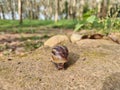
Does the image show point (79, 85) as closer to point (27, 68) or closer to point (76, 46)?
point (27, 68)

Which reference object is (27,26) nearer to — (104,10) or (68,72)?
(104,10)

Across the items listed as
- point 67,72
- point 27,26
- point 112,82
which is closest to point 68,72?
point 67,72

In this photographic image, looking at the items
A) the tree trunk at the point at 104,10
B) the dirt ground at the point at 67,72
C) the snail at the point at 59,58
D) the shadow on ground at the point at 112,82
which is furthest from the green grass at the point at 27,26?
the shadow on ground at the point at 112,82

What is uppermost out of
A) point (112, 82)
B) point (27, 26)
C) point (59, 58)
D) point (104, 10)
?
point (59, 58)

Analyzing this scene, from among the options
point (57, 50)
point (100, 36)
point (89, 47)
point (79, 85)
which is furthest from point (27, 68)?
point (100, 36)

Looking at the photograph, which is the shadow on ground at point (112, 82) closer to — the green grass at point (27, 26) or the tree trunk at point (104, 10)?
the green grass at point (27, 26)

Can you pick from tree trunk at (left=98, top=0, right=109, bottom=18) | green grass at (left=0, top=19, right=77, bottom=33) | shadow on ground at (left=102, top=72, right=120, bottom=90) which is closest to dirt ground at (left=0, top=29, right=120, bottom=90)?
shadow on ground at (left=102, top=72, right=120, bottom=90)

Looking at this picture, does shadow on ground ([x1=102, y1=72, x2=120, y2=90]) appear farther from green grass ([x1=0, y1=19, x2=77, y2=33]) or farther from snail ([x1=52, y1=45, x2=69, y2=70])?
green grass ([x1=0, y1=19, x2=77, y2=33])
